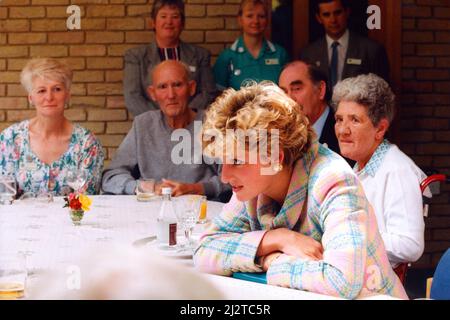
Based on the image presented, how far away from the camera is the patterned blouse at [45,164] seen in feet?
13.1

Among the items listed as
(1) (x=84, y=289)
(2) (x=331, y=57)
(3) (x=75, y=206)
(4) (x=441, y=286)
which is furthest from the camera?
(2) (x=331, y=57)

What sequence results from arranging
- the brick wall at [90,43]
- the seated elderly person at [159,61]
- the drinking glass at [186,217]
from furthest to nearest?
1. the brick wall at [90,43]
2. the seated elderly person at [159,61]
3. the drinking glass at [186,217]

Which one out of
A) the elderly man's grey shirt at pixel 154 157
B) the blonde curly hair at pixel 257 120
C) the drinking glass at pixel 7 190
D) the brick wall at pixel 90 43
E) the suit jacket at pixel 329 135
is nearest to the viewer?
the blonde curly hair at pixel 257 120

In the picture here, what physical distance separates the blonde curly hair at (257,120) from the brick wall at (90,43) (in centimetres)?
389

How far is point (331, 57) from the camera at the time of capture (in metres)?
5.38

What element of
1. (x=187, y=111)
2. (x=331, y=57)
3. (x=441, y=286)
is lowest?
(x=441, y=286)

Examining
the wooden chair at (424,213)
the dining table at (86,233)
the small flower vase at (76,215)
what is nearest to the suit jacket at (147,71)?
the dining table at (86,233)

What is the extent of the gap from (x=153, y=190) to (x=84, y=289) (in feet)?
9.68

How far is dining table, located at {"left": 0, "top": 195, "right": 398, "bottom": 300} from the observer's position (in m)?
1.89

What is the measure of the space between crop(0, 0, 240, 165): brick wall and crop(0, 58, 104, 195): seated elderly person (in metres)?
1.69

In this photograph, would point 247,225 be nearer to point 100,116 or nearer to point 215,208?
point 215,208

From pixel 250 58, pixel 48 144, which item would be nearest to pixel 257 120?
pixel 48 144

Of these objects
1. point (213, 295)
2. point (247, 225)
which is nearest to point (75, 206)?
point (247, 225)

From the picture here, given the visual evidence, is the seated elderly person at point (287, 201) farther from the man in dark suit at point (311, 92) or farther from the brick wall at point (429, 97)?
the brick wall at point (429, 97)
